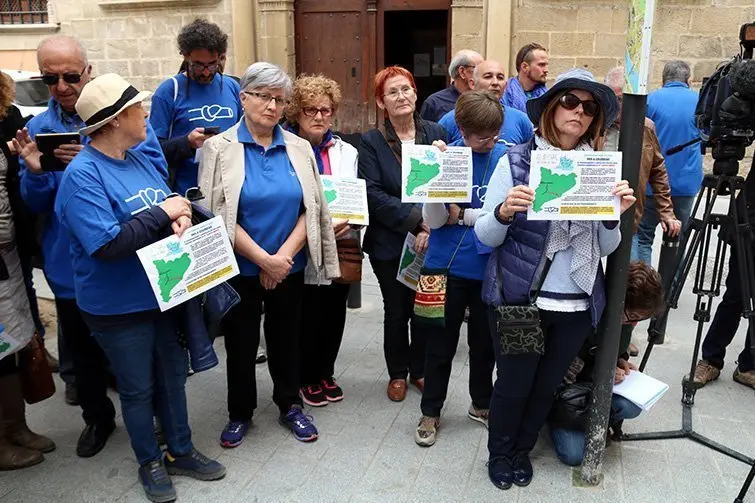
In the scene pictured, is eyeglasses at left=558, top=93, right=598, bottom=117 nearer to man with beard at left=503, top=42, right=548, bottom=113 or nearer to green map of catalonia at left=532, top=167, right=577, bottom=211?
green map of catalonia at left=532, top=167, right=577, bottom=211

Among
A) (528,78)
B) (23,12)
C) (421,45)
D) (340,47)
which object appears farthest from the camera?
(23,12)

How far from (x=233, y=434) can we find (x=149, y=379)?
676 mm

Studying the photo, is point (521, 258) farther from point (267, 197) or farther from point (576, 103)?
point (267, 197)

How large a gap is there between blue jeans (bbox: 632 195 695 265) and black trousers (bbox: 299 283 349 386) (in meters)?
2.60

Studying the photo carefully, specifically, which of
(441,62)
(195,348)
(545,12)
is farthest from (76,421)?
(441,62)

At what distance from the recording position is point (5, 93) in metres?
2.99

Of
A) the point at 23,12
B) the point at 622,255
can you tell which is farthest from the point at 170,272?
the point at 23,12

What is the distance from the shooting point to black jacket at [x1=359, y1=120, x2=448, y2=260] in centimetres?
346

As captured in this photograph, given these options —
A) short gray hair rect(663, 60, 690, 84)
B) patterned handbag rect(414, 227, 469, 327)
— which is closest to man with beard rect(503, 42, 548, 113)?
short gray hair rect(663, 60, 690, 84)

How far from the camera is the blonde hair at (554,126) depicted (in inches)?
103

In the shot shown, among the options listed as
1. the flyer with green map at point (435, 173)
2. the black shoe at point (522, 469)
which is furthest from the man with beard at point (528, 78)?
the black shoe at point (522, 469)

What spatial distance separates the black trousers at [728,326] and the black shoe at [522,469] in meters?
1.73

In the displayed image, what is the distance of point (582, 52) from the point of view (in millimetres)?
8773

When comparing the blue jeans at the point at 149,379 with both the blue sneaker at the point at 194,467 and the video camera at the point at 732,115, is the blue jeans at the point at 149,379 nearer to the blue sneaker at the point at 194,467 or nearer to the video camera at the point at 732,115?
the blue sneaker at the point at 194,467
